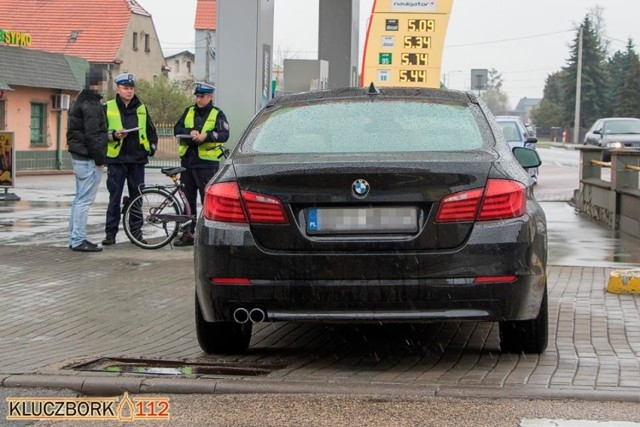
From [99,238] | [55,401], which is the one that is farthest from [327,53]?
[55,401]

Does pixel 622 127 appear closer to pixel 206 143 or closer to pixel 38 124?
pixel 38 124

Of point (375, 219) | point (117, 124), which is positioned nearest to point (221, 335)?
point (375, 219)

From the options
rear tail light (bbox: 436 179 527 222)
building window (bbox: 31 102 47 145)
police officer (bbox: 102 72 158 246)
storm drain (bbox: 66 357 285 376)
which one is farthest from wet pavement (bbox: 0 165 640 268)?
building window (bbox: 31 102 47 145)

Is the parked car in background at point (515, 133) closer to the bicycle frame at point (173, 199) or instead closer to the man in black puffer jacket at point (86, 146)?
the bicycle frame at point (173, 199)

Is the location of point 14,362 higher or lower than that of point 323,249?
lower

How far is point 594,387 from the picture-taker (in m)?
5.79

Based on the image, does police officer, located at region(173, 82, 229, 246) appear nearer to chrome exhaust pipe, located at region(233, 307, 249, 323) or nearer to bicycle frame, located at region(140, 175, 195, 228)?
bicycle frame, located at region(140, 175, 195, 228)

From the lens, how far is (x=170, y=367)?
6445 mm

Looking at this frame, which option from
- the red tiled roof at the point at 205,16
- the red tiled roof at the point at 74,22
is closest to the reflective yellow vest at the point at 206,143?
the red tiled roof at the point at 74,22

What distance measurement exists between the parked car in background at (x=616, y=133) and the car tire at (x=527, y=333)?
87.2 ft

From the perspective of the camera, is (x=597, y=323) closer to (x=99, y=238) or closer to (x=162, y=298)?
(x=162, y=298)

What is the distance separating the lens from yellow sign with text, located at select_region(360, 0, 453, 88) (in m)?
20.4

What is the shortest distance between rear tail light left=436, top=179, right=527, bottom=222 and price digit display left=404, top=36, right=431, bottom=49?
14.8m

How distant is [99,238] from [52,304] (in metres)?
4.86
